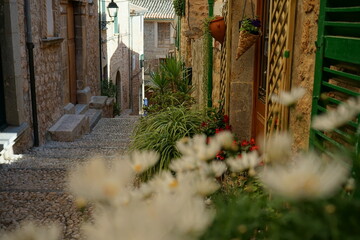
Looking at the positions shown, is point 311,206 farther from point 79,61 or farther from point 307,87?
point 79,61

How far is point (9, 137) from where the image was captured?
5820mm

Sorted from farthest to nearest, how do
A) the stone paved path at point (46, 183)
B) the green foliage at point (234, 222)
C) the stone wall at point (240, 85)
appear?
1. the stone wall at point (240, 85)
2. the stone paved path at point (46, 183)
3. the green foliage at point (234, 222)

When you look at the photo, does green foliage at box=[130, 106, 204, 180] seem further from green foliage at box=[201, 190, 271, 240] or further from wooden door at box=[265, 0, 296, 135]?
green foliage at box=[201, 190, 271, 240]

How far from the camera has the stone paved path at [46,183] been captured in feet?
12.7

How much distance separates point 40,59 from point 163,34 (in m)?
21.1

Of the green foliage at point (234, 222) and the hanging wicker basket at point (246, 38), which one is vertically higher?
the hanging wicker basket at point (246, 38)

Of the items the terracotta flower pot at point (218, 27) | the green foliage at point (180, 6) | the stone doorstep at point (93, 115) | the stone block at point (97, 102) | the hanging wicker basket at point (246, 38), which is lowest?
the stone doorstep at point (93, 115)

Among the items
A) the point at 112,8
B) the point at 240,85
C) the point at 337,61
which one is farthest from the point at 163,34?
the point at 337,61

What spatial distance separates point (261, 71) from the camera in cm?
478

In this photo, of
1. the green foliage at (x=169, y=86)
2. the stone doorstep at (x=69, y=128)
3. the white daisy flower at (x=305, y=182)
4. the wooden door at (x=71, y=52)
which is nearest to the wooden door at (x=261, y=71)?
the green foliage at (x=169, y=86)

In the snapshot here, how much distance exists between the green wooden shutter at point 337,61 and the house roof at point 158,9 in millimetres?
24811

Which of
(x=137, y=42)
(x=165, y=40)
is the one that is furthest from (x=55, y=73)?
(x=165, y=40)

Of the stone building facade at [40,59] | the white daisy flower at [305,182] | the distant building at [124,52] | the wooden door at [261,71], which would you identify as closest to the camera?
the white daisy flower at [305,182]

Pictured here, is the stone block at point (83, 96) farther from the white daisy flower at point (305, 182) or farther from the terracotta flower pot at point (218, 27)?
the white daisy flower at point (305, 182)
